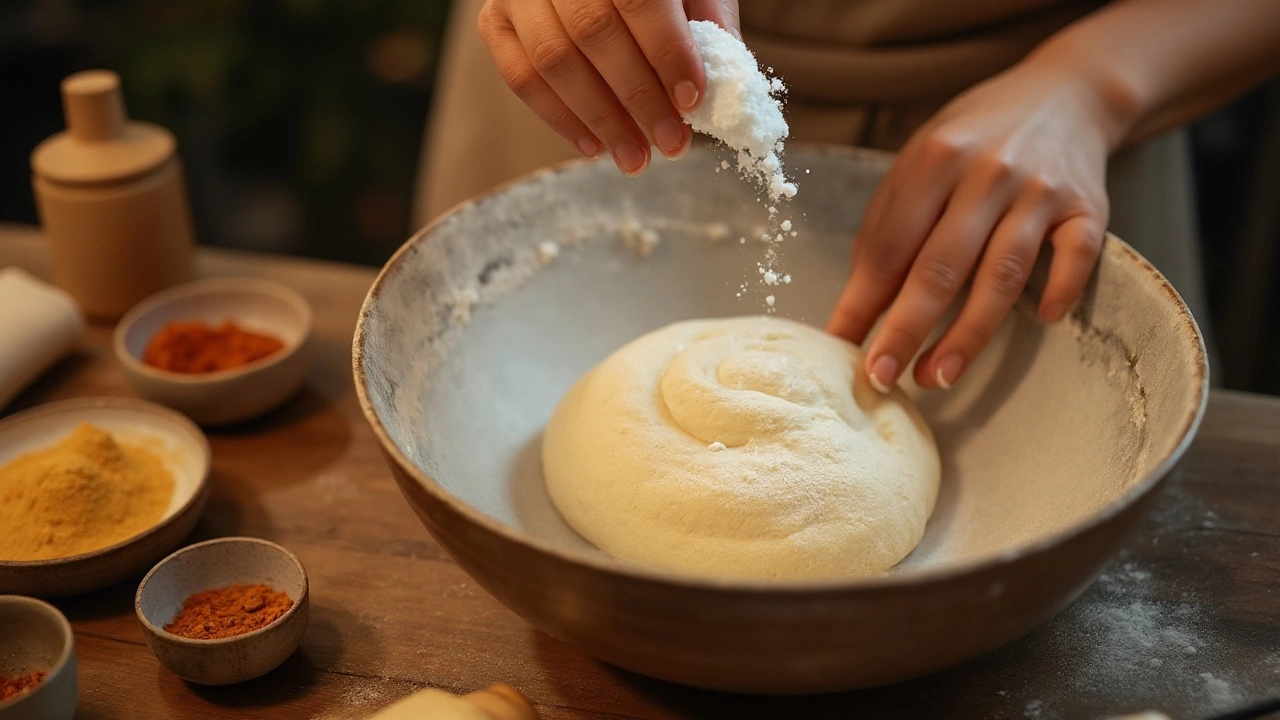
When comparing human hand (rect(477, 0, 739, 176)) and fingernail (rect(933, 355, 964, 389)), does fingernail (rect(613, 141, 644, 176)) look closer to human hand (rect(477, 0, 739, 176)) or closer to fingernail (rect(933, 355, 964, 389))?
human hand (rect(477, 0, 739, 176))

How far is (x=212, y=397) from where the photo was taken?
1178 mm

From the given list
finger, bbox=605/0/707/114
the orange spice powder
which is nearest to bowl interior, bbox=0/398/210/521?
the orange spice powder

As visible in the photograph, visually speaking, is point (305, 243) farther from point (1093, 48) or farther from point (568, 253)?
point (1093, 48)

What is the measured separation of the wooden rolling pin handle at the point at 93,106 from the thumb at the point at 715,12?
2.89ft

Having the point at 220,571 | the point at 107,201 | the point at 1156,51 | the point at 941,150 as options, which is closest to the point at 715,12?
the point at 941,150

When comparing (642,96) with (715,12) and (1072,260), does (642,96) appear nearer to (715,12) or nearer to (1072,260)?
(715,12)

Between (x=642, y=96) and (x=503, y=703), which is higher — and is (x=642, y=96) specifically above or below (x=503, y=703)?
above

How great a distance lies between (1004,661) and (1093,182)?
510 mm

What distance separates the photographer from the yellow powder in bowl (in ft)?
3.18

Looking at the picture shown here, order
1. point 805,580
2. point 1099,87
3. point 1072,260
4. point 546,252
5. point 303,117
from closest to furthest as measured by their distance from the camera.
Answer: point 805,580 → point 1072,260 → point 1099,87 → point 546,252 → point 303,117

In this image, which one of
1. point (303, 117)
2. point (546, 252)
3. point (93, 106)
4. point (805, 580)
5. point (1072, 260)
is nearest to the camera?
point (805, 580)

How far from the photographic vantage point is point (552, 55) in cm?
89

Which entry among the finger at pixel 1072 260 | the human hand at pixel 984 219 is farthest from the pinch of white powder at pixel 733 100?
the finger at pixel 1072 260

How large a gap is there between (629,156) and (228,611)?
55 cm
